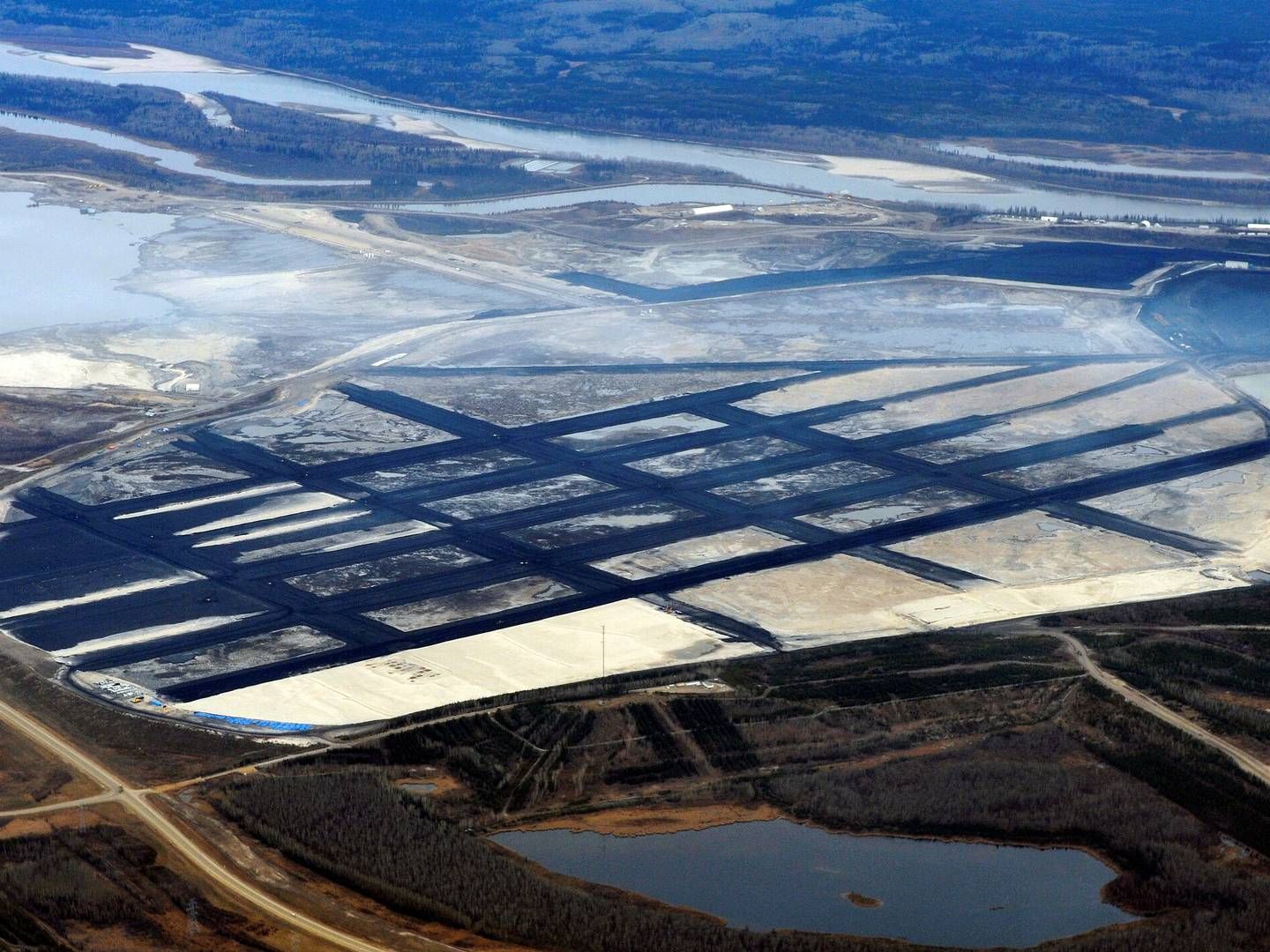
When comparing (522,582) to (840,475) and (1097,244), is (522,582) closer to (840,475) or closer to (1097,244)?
(840,475)

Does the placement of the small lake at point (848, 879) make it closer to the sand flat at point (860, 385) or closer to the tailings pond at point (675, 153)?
the sand flat at point (860, 385)

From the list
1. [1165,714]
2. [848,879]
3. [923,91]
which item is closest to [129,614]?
[848,879]

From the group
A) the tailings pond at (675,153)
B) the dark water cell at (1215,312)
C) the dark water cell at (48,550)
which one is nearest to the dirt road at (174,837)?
the dark water cell at (48,550)

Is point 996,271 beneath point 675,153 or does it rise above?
beneath

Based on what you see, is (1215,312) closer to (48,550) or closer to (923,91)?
(48,550)

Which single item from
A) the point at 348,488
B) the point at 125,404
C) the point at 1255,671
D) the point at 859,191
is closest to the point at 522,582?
the point at 348,488
